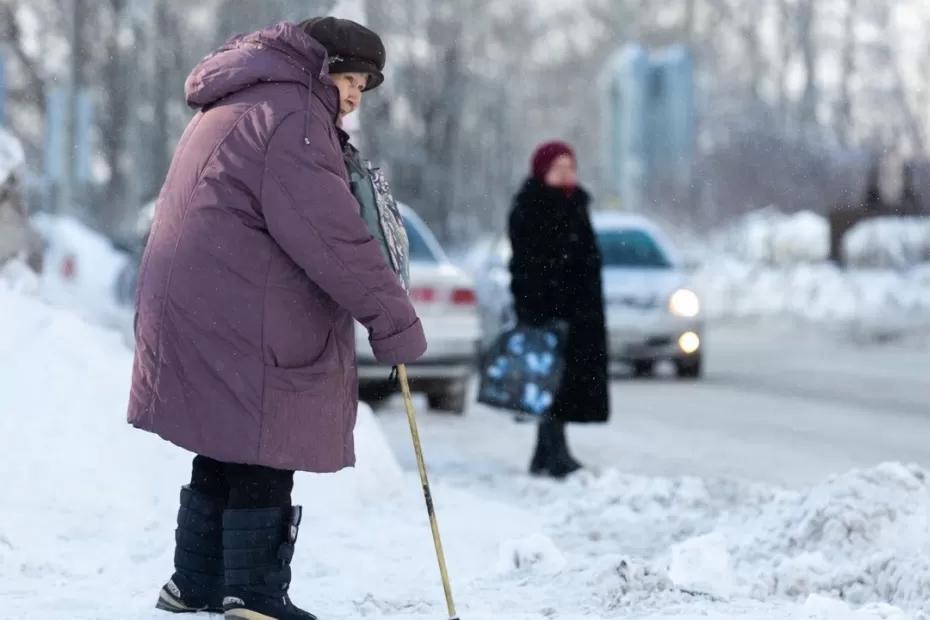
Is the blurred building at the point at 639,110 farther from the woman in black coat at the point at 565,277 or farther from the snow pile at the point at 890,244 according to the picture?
the woman in black coat at the point at 565,277

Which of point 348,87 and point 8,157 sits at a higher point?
point 348,87

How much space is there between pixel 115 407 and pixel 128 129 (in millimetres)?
21238

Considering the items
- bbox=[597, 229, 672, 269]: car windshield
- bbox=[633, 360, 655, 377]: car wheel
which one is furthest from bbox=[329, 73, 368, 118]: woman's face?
bbox=[633, 360, 655, 377]: car wheel

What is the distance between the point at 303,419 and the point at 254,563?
1.44 feet

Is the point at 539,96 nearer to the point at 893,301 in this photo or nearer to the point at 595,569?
the point at 893,301

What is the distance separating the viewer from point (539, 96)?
240 feet

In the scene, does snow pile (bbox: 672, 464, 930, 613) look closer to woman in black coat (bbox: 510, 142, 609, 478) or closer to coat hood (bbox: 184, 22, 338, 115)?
woman in black coat (bbox: 510, 142, 609, 478)

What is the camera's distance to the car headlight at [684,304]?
1638 centimetres

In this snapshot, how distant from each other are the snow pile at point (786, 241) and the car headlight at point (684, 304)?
17903 mm

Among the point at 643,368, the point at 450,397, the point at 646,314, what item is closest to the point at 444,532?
the point at 450,397

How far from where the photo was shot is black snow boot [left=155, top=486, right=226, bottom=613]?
15.9 ft

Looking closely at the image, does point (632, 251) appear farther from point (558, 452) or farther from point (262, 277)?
point (262, 277)

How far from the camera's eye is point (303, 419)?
4.49 metres

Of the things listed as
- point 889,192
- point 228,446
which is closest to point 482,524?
point 228,446
